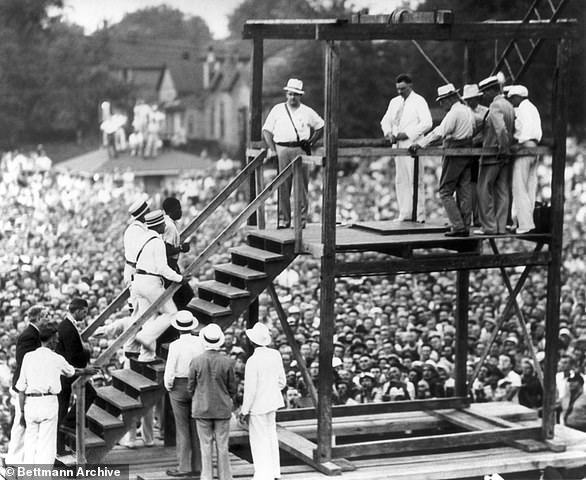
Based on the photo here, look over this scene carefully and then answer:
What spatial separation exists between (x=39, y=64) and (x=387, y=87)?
18798 millimetres

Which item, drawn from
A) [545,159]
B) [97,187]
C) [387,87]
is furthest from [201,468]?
[387,87]

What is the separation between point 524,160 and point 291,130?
2937 mm

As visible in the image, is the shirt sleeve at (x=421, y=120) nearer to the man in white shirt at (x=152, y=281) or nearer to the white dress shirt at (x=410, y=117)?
the white dress shirt at (x=410, y=117)

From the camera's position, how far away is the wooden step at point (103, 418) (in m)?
13.5

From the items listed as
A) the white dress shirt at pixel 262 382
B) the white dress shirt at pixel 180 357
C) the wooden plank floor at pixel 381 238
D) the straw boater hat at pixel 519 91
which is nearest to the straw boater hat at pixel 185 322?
the white dress shirt at pixel 180 357

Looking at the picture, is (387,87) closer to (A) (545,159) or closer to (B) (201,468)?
(A) (545,159)

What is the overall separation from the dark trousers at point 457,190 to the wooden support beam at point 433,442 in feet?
8.46

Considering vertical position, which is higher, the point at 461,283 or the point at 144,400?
the point at 461,283

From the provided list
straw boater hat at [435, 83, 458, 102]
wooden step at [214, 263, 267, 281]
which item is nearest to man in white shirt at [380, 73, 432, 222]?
straw boater hat at [435, 83, 458, 102]

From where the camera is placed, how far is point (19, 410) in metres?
13.5

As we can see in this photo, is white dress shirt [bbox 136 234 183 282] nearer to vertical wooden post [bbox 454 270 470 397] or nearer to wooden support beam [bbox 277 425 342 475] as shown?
wooden support beam [bbox 277 425 342 475]

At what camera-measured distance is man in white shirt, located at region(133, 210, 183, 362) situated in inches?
553

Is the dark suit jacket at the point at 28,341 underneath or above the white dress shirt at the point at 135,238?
underneath

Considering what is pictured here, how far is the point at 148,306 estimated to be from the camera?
46.7 feet
